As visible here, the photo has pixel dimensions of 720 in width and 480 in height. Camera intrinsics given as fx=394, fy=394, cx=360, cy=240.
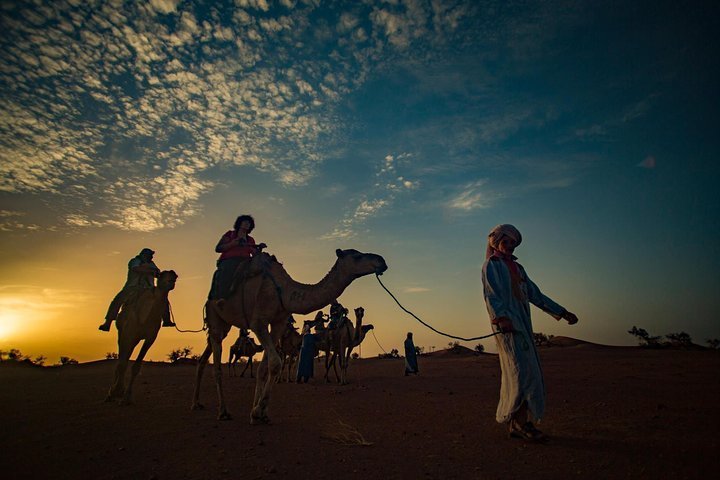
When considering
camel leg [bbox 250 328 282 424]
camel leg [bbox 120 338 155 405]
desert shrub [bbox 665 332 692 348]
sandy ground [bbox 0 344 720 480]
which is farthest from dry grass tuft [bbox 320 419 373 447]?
desert shrub [bbox 665 332 692 348]

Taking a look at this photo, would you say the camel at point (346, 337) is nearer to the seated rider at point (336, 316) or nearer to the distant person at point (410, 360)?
the seated rider at point (336, 316)

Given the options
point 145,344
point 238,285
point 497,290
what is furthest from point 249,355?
point 497,290

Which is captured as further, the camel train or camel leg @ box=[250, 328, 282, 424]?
the camel train

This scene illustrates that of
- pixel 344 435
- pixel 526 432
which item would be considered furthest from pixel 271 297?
pixel 526 432

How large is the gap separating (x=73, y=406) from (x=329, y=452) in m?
6.42

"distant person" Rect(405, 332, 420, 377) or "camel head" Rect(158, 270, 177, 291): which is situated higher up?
"camel head" Rect(158, 270, 177, 291)

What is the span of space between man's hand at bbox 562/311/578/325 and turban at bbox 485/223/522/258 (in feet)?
4.17

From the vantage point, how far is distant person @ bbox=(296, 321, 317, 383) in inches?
630

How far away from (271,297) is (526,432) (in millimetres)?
4439

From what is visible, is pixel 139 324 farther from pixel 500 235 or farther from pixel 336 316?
pixel 336 316

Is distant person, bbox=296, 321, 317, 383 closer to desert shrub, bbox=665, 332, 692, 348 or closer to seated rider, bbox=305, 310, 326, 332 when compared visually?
seated rider, bbox=305, 310, 326, 332

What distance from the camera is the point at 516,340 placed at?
5.46 metres

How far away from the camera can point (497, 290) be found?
5.74 metres

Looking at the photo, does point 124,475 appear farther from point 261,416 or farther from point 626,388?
point 626,388
